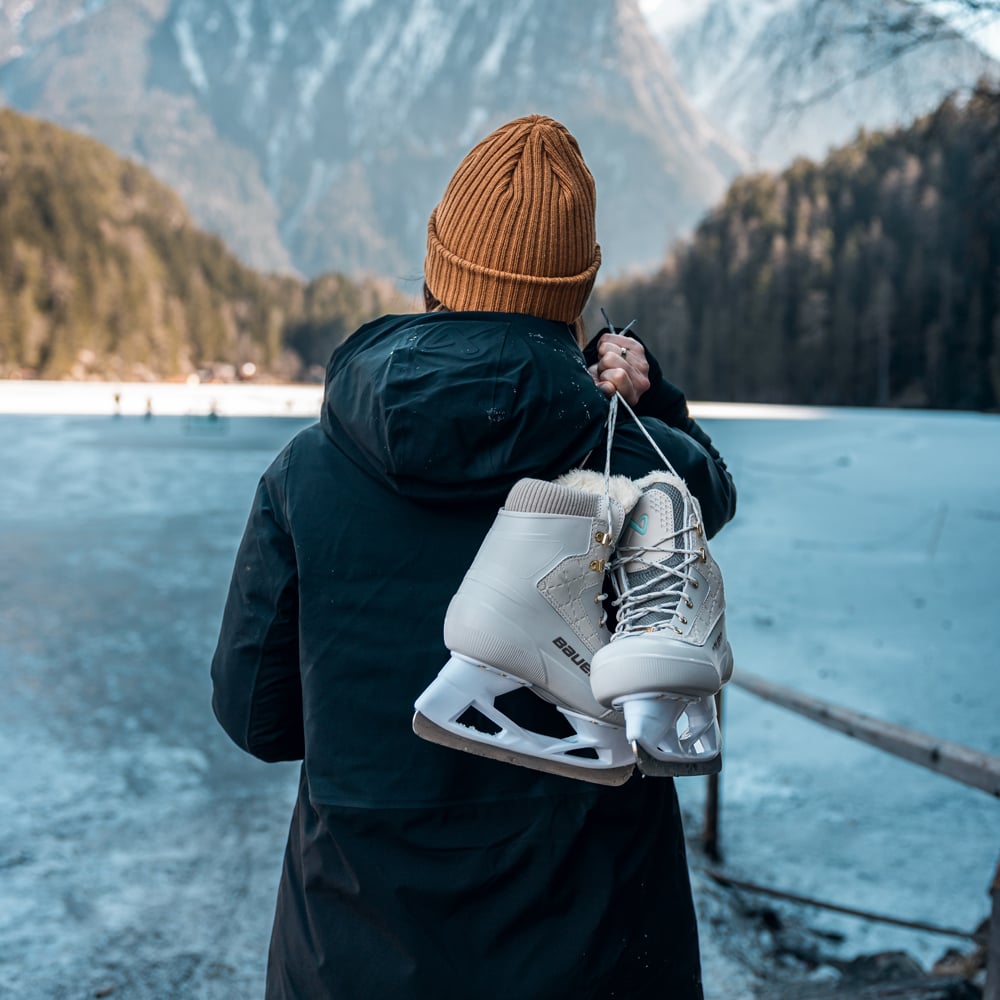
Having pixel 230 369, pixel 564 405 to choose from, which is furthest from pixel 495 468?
pixel 230 369

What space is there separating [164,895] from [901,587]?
5329mm

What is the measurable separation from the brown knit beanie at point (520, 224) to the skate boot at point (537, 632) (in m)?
0.26

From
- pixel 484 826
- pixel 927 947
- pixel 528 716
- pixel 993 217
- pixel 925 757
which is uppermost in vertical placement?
pixel 993 217

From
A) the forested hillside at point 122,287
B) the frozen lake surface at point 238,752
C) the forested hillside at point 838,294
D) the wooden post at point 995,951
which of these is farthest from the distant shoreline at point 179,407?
the forested hillside at point 122,287

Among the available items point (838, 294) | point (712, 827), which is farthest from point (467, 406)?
point (838, 294)

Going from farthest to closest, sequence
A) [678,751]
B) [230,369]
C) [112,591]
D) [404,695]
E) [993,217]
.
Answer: [230,369]
[112,591]
[993,217]
[404,695]
[678,751]

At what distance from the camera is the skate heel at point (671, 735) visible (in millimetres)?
838

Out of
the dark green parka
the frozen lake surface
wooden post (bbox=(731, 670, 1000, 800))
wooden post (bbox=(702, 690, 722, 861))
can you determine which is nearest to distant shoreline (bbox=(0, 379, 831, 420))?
the frozen lake surface

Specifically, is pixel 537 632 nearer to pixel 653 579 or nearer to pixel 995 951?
pixel 653 579

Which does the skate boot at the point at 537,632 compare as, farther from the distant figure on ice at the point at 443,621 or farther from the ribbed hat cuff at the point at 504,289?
the ribbed hat cuff at the point at 504,289

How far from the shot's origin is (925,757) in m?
1.98

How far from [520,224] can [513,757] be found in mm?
562

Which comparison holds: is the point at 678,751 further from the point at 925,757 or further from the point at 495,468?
the point at 925,757

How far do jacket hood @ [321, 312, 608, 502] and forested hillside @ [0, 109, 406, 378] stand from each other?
62.8m
